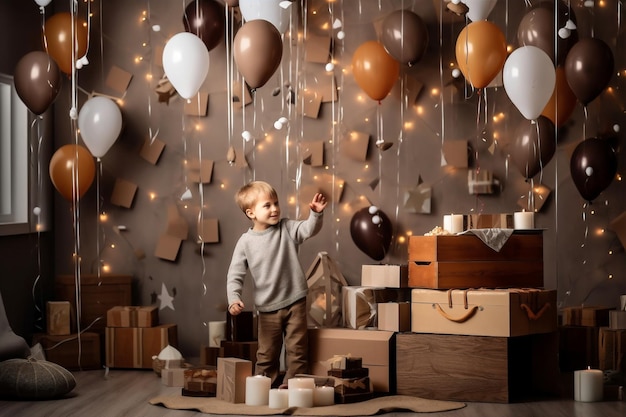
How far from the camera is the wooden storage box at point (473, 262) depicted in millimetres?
4121

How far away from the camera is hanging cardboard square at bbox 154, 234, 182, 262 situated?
5195 millimetres

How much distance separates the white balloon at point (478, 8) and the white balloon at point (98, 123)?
1846 millimetres

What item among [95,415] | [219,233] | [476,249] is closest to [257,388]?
[95,415]

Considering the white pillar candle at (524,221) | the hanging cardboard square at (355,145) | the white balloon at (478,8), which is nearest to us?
the white pillar candle at (524,221)

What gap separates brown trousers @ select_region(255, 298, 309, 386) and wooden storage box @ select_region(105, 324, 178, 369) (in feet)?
2.51

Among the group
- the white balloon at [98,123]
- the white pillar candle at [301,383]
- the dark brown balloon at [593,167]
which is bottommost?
the white pillar candle at [301,383]

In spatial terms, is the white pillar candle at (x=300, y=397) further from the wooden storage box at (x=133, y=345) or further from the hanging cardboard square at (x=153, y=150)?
the hanging cardboard square at (x=153, y=150)

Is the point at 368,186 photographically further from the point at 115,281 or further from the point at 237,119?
the point at 115,281

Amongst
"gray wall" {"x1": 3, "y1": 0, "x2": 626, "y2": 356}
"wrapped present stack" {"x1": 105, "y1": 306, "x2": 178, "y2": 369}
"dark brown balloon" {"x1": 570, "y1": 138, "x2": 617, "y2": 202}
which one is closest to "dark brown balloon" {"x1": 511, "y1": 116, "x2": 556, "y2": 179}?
"dark brown balloon" {"x1": 570, "y1": 138, "x2": 617, "y2": 202}

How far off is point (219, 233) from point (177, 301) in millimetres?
442

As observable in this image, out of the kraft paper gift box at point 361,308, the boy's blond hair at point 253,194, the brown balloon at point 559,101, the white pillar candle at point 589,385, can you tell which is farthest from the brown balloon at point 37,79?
the white pillar candle at point 589,385

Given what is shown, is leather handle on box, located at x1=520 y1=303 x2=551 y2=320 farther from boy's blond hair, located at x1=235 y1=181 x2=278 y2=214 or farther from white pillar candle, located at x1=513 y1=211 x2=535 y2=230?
boy's blond hair, located at x1=235 y1=181 x2=278 y2=214

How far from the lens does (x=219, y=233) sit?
518 cm

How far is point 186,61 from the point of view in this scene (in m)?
4.38
